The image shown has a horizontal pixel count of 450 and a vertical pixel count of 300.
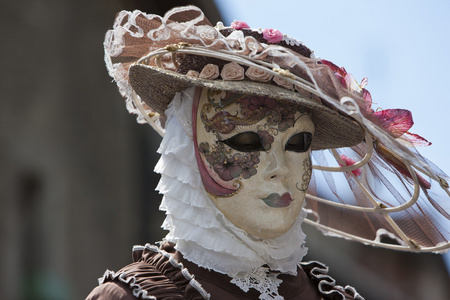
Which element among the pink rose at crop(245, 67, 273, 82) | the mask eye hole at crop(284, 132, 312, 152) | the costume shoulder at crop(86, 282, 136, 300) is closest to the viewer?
the costume shoulder at crop(86, 282, 136, 300)

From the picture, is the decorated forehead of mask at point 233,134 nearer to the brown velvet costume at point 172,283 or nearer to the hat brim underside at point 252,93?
the hat brim underside at point 252,93

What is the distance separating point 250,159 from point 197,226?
0.29 meters

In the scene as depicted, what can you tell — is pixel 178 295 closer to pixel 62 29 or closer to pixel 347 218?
pixel 347 218

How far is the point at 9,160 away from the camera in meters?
5.94

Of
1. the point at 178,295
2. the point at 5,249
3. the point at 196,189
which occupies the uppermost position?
the point at 196,189

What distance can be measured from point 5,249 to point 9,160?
72 centimetres

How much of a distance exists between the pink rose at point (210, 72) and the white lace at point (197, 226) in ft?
0.40

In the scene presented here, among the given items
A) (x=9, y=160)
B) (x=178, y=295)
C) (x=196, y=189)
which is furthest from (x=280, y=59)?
(x=9, y=160)

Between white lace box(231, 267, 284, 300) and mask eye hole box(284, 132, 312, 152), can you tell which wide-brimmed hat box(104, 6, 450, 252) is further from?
white lace box(231, 267, 284, 300)

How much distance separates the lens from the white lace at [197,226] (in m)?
2.42

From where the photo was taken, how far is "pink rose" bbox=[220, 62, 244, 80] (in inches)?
95.0

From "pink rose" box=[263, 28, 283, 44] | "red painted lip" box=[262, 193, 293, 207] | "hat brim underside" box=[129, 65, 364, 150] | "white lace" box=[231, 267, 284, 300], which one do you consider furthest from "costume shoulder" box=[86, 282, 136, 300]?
"pink rose" box=[263, 28, 283, 44]

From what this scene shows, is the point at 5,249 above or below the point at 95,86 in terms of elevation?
below


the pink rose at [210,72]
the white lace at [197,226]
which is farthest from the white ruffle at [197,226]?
the pink rose at [210,72]
